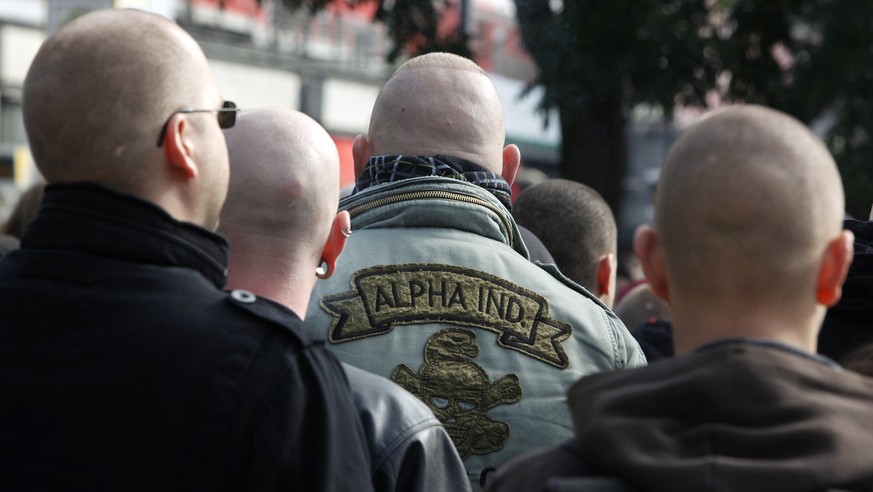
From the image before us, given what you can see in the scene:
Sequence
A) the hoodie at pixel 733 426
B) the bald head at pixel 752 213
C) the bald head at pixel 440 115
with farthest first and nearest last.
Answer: the bald head at pixel 440 115, the bald head at pixel 752 213, the hoodie at pixel 733 426

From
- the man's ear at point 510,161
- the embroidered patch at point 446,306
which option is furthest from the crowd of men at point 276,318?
the man's ear at point 510,161

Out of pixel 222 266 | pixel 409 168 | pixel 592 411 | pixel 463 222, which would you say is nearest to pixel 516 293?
pixel 463 222

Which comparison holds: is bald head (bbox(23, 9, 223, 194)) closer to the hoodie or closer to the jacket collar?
the jacket collar

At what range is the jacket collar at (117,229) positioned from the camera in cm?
Result: 187

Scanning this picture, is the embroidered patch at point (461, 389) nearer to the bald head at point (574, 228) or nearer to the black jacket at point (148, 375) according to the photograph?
the black jacket at point (148, 375)

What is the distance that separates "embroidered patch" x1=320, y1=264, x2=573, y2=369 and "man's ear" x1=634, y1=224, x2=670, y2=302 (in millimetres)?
886

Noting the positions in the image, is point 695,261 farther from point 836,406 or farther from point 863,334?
point 863,334

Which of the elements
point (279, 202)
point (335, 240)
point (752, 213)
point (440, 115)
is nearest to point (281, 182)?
point (279, 202)

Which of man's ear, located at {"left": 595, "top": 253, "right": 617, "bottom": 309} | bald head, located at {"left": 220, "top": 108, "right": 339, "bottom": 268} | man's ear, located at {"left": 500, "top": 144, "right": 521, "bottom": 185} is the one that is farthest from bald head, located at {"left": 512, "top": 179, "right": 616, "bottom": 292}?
bald head, located at {"left": 220, "top": 108, "right": 339, "bottom": 268}

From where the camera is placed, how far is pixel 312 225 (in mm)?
2367

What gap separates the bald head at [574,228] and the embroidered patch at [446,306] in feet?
4.13

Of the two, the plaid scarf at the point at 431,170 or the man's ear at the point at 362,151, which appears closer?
the plaid scarf at the point at 431,170

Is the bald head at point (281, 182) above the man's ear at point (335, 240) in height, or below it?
above

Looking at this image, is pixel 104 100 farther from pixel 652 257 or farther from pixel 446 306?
pixel 446 306
